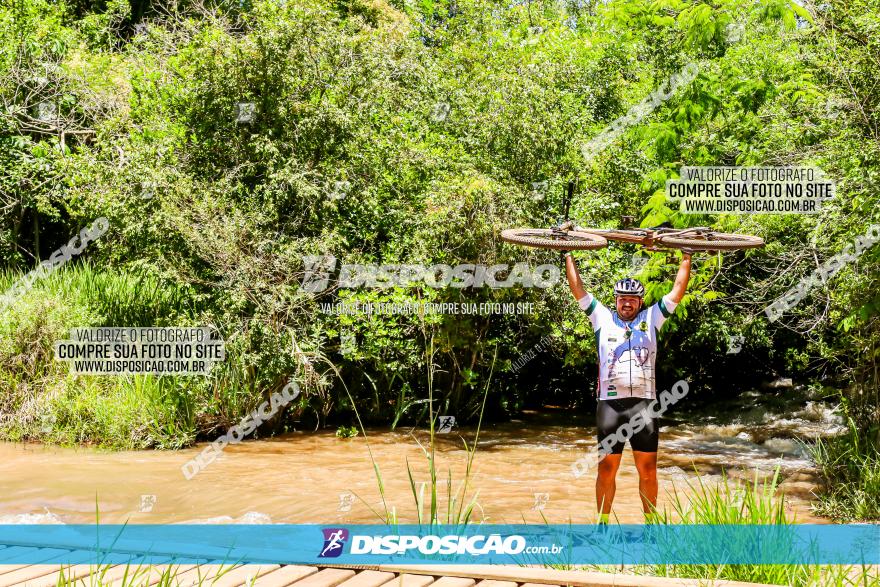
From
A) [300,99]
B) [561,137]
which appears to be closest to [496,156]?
[561,137]

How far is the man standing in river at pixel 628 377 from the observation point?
6336mm

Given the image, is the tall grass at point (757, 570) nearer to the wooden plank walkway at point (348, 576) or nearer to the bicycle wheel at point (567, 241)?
the wooden plank walkway at point (348, 576)

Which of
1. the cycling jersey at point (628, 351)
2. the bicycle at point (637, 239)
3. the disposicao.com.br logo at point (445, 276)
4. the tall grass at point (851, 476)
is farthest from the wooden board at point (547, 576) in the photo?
the disposicao.com.br logo at point (445, 276)

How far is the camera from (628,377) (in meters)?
6.35

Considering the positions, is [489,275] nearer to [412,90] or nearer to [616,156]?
[616,156]

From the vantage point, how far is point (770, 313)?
36.7ft

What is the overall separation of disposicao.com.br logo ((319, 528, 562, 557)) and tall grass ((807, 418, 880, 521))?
4.76 m

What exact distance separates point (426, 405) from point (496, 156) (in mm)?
4371

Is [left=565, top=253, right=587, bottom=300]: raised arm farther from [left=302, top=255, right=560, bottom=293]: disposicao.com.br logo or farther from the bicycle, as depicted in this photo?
[left=302, top=255, right=560, bottom=293]: disposicao.com.br logo

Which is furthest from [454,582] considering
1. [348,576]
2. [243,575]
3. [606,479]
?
[606,479]

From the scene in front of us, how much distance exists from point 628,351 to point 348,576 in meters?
2.89

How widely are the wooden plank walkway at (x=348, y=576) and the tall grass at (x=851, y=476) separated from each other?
16.2 feet

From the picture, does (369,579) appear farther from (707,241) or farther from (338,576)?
(707,241)

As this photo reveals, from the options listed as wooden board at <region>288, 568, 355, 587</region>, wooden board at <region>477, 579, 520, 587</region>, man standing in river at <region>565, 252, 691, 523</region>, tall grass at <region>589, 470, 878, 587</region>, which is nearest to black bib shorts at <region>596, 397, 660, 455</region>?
man standing in river at <region>565, 252, 691, 523</region>
